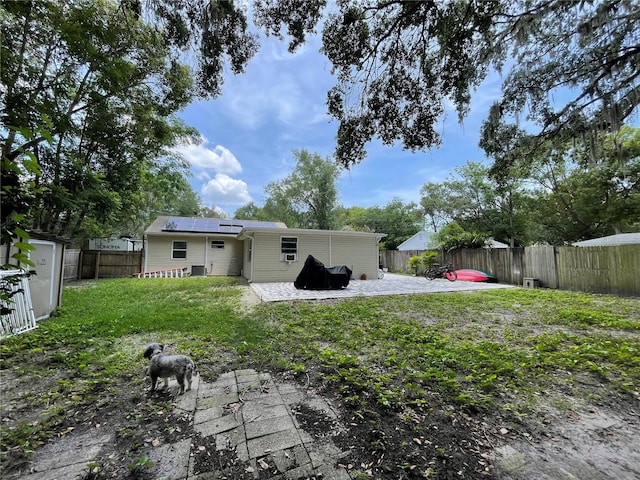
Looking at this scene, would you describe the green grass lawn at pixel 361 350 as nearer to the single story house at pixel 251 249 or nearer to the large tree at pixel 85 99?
the large tree at pixel 85 99

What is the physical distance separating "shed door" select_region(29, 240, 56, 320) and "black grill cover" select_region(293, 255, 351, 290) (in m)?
5.94

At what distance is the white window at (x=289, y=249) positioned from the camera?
11242 mm

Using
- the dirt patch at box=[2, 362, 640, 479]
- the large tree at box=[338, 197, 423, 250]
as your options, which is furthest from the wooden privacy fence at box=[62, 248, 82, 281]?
the large tree at box=[338, 197, 423, 250]

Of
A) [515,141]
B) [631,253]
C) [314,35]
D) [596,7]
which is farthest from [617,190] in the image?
[314,35]

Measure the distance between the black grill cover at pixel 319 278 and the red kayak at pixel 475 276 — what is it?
6.14 m

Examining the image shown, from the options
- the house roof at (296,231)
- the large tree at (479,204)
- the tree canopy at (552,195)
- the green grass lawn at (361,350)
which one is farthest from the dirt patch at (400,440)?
the large tree at (479,204)

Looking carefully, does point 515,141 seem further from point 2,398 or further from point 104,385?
point 2,398

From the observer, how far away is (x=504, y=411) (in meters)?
2.20

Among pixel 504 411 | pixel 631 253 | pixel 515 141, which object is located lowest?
pixel 504 411

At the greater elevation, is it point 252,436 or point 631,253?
point 631,253

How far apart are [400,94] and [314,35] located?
5.05ft

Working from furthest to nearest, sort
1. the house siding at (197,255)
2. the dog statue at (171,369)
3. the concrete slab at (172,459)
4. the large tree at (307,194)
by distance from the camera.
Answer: the large tree at (307,194) → the house siding at (197,255) → the dog statue at (171,369) → the concrete slab at (172,459)

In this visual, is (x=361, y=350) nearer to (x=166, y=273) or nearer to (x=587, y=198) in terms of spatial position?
(x=166, y=273)

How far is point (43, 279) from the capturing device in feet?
15.9
